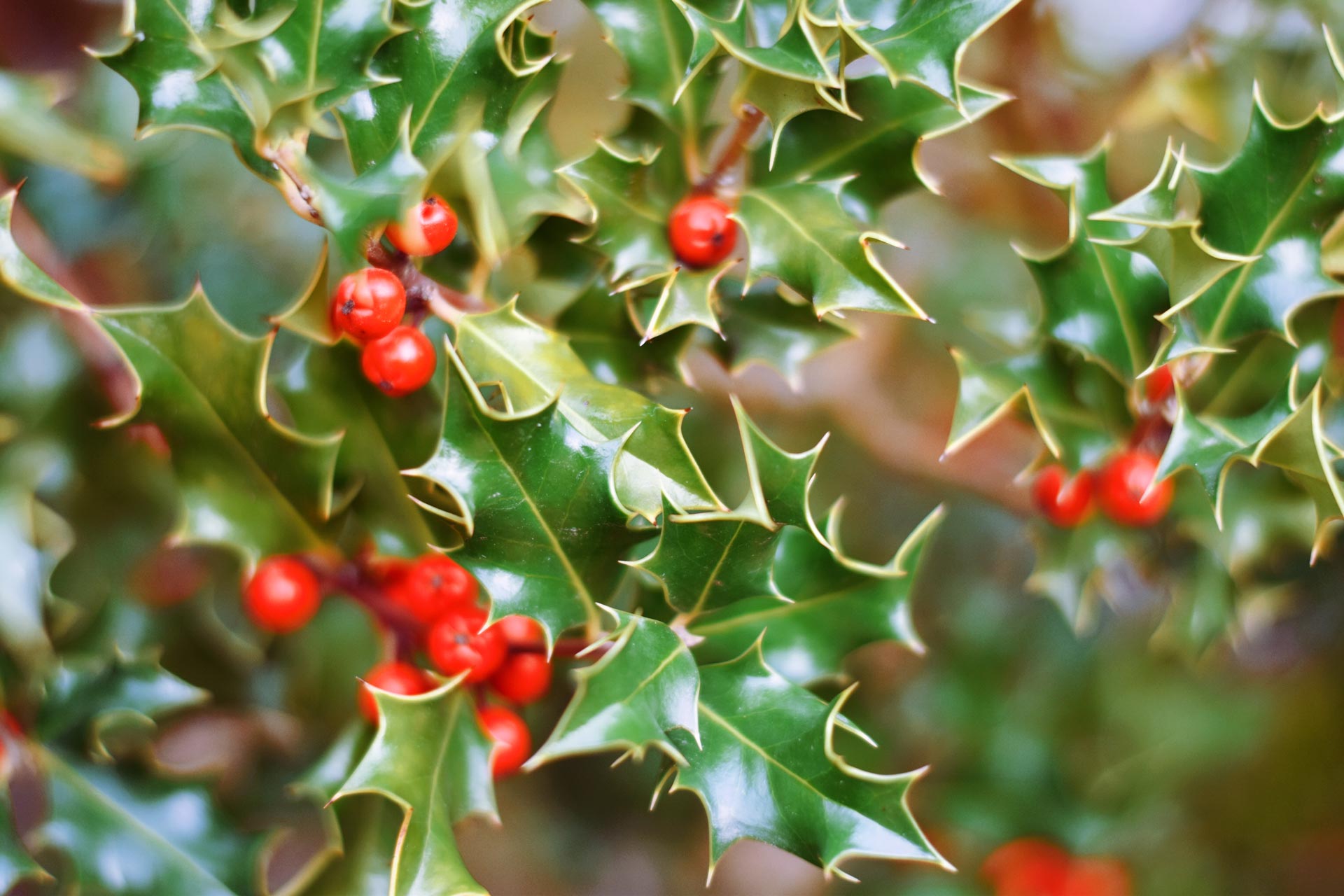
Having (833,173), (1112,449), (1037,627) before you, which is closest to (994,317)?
(1112,449)

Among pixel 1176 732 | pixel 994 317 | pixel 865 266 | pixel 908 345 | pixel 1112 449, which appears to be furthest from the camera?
pixel 908 345

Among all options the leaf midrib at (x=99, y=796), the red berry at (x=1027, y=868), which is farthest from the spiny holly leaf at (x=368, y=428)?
the red berry at (x=1027, y=868)

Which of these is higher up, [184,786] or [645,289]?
[645,289]

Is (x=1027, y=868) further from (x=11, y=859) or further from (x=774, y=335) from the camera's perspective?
(x=11, y=859)

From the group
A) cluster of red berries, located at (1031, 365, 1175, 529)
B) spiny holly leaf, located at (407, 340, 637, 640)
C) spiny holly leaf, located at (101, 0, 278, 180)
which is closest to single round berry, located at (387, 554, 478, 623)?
spiny holly leaf, located at (407, 340, 637, 640)

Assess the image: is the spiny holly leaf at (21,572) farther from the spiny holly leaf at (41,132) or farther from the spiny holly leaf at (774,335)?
the spiny holly leaf at (774,335)

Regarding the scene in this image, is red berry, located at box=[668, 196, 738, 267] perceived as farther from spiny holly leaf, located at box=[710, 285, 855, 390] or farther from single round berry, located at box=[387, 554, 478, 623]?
single round berry, located at box=[387, 554, 478, 623]

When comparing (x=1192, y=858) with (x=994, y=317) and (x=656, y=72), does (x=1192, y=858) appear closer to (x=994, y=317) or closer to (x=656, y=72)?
(x=994, y=317)

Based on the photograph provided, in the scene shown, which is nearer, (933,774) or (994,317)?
(994,317)
